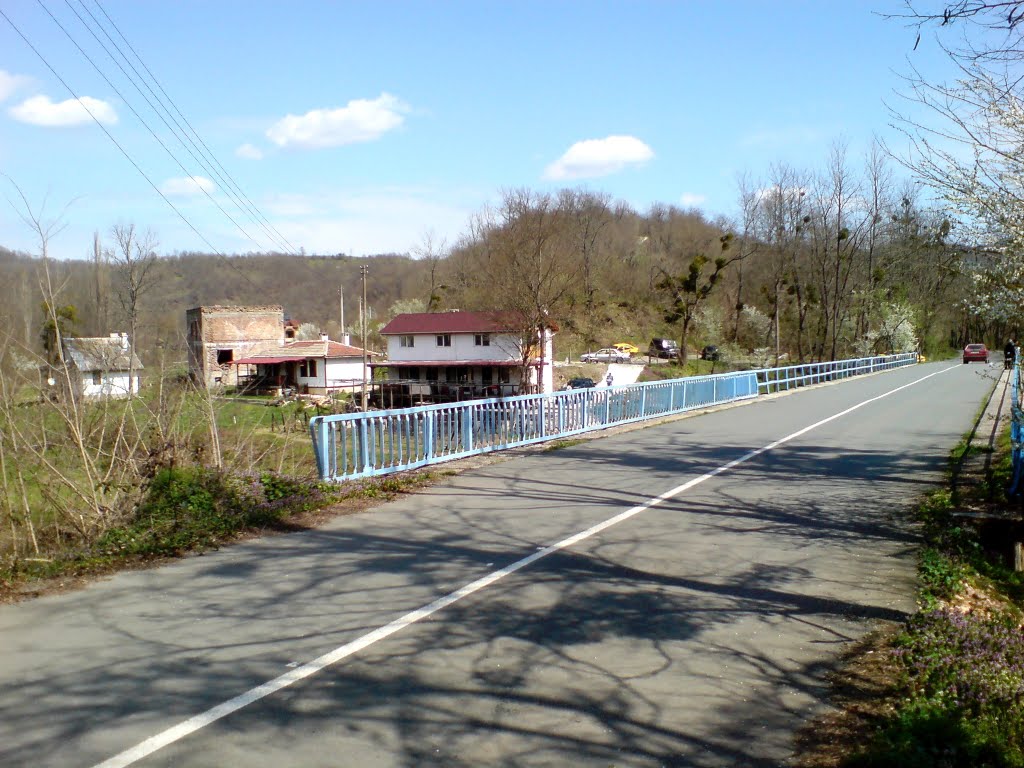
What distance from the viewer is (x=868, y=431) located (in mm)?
17750

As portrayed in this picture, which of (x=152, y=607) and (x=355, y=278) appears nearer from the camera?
(x=152, y=607)

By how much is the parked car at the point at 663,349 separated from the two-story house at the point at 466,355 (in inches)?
925

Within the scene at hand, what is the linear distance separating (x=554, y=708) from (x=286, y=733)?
4.60ft

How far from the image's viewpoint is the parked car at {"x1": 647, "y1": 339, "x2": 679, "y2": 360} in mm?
76062

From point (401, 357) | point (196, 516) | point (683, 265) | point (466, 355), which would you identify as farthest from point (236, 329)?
point (196, 516)

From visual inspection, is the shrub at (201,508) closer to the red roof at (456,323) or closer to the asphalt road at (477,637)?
the asphalt road at (477,637)

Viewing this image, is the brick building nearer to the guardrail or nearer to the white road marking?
the guardrail

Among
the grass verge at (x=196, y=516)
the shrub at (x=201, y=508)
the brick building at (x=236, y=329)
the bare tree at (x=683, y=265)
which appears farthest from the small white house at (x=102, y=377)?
the brick building at (x=236, y=329)

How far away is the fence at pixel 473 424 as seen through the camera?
11086 mm

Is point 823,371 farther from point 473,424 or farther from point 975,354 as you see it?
point 473,424

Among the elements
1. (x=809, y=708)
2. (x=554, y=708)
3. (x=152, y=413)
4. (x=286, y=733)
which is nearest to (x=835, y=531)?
(x=809, y=708)

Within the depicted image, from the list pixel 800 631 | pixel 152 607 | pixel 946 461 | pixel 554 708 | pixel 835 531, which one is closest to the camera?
pixel 554 708

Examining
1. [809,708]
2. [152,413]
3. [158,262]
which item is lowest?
[809,708]

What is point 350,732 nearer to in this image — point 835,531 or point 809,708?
point 809,708
